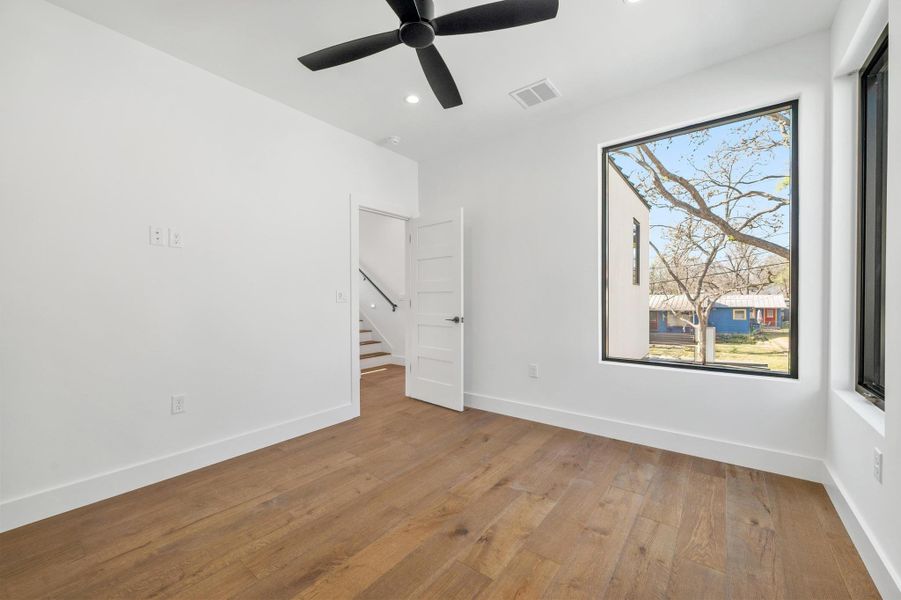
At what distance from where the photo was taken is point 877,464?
160 centimetres

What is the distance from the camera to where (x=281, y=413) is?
3145mm

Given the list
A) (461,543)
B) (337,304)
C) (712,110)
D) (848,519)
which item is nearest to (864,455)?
(848,519)

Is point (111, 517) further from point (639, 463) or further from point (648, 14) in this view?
point (648, 14)

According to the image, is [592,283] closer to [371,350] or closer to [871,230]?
[871,230]

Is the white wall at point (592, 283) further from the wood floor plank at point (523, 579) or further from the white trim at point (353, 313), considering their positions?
the wood floor plank at point (523, 579)

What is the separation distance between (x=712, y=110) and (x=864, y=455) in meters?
2.26

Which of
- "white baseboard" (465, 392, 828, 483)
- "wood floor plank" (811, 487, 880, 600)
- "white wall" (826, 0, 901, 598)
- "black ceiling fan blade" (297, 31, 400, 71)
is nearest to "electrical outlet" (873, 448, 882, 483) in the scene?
"white wall" (826, 0, 901, 598)

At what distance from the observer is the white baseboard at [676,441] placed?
2398 millimetres

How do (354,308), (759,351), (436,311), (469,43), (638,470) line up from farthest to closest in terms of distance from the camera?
(436,311)
(354,308)
(759,351)
(638,470)
(469,43)

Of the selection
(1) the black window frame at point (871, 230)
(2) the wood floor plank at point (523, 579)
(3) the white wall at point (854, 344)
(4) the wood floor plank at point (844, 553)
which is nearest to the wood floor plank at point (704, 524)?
(4) the wood floor plank at point (844, 553)

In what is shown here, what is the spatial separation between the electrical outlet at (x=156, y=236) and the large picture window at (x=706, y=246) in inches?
128

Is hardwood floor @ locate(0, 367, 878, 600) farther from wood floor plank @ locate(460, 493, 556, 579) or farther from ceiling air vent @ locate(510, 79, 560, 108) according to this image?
ceiling air vent @ locate(510, 79, 560, 108)

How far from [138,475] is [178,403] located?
1.48ft

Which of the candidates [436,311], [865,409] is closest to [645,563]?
[865,409]
